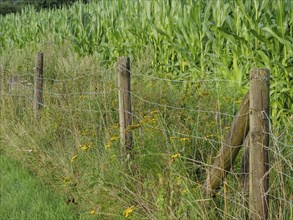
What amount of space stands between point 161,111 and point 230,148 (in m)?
1.84

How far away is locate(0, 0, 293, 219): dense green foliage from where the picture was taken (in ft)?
12.1

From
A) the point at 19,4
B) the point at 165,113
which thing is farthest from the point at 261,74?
the point at 19,4

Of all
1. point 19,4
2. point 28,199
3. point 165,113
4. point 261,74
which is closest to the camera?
point 261,74

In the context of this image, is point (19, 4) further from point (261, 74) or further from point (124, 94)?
point (261, 74)

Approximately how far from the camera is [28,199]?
4.94 meters

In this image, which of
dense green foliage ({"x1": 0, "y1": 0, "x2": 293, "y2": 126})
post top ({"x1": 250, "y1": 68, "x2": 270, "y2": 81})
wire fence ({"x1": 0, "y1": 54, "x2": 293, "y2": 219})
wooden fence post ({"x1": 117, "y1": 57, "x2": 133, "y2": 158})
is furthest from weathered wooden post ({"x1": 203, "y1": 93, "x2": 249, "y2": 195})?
wooden fence post ({"x1": 117, "y1": 57, "x2": 133, "y2": 158})

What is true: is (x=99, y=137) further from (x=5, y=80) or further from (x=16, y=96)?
(x=5, y=80)

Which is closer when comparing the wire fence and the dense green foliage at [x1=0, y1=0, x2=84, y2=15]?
the wire fence

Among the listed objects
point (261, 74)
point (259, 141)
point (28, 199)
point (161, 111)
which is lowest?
point (28, 199)

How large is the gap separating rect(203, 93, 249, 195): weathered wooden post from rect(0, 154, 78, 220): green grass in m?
1.63

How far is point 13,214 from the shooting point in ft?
15.0

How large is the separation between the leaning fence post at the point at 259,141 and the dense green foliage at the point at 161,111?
0.10 meters

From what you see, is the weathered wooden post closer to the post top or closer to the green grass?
the post top

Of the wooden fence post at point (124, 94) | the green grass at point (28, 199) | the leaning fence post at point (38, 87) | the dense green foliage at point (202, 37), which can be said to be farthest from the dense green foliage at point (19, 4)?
the wooden fence post at point (124, 94)
